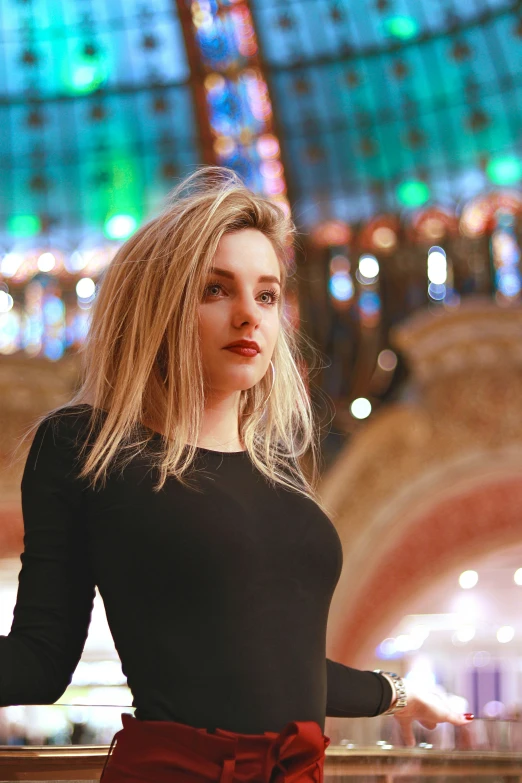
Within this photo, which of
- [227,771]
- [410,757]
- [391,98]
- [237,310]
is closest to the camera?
[227,771]

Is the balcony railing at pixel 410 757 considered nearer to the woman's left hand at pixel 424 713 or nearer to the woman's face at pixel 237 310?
the woman's left hand at pixel 424 713

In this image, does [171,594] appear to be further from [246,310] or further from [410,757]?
[410,757]

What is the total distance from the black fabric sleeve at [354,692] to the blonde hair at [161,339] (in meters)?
0.28

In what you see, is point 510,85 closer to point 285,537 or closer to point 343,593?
point 343,593

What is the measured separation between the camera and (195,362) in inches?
62.3

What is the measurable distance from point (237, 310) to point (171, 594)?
42 cm

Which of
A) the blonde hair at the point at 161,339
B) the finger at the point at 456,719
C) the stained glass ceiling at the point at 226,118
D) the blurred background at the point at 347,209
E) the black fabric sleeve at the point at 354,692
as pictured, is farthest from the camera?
the stained glass ceiling at the point at 226,118

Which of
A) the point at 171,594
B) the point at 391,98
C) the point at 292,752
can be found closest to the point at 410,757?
the point at 292,752

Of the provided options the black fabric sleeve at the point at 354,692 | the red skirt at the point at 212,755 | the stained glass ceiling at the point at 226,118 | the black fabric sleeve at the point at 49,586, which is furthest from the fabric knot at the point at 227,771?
the stained glass ceiling at the point at 226,118

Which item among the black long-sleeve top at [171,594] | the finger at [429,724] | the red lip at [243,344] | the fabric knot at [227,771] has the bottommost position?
the fabric knot at [227,771]

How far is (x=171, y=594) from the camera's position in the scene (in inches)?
56.7

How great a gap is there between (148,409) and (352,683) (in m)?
0.56

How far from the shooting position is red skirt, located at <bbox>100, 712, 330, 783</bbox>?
1.38m

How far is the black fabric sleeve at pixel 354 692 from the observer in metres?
1.71
